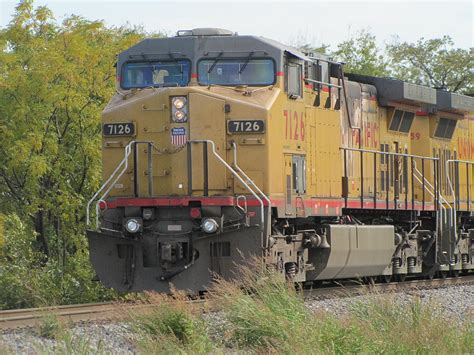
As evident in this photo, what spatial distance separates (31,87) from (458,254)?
920cm

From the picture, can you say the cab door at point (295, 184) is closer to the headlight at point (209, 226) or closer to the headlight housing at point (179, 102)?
the headlight at point (209, 226)

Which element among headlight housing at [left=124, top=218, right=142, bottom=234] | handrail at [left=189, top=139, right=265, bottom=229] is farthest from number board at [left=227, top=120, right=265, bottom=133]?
headlight housing at [left=124, top=218, right=142, bottom=234]

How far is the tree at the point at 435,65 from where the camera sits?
44844 mm

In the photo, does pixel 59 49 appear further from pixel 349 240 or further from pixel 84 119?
pixel 349 240

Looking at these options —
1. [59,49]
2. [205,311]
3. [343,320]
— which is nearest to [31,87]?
[59,49]

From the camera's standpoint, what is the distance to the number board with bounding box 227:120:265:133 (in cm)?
1323

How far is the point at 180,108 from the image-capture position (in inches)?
529

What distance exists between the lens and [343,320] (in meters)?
9.59

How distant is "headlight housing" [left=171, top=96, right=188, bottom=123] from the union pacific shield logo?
0.40ft

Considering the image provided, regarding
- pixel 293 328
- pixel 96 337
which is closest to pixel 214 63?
pixel 96 337

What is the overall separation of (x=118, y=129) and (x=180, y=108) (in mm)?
982

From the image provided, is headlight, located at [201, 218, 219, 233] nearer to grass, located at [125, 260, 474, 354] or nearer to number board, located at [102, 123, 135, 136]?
number board, located at [102, 123, 135, 136]

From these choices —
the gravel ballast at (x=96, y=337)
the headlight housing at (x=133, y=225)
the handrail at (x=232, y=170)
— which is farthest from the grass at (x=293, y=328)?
the headlight housing at (x=133, y=225)

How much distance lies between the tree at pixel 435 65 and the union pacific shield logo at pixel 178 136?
3257cm
